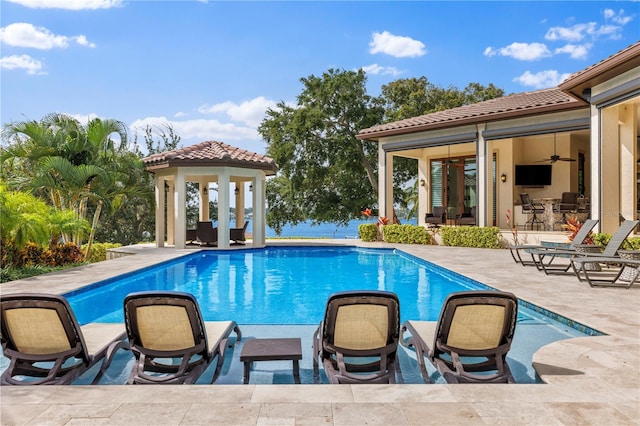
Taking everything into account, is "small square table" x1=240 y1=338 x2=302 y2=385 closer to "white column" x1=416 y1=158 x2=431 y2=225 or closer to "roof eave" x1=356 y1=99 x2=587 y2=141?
"roof eave" x1=356 y1=99 x2=587 y2=141

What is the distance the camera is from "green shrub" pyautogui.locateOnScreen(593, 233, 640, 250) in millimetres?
10289

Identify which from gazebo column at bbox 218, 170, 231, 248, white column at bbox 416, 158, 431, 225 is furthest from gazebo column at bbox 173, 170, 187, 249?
white column at bbox 416, 158, 431, 225

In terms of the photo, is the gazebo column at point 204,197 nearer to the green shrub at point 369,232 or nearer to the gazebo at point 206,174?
the gazebo at point 206,174

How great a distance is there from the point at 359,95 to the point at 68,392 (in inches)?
988

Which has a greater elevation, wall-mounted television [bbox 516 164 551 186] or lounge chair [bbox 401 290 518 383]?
wall-mounted television [bbox 516 164 551 186]

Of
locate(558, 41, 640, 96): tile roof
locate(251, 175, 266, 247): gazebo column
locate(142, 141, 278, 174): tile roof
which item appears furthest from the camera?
locate(251, 175, 266, 247): gazebo column

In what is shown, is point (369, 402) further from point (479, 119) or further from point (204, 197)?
point (204, 197)

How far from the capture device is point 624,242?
10.5m

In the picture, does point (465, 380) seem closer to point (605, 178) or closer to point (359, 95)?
point (605, 178)

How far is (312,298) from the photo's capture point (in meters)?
8.30

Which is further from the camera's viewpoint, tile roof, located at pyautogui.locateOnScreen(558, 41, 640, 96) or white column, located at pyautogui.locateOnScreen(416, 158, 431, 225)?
white column, located at pyautogui.locateOnScreen(416, 158, 431, 225)

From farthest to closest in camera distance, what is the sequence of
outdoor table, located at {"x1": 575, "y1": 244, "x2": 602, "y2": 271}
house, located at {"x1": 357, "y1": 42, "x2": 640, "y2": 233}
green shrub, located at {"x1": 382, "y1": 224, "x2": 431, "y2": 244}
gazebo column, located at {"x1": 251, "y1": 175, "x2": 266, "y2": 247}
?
gazebo column, located at {"x1": 251, "y1": 175, "x2": 266, "y2": 247}, green shrub, located at {"x1": 382, "y1": 224, "x2": 431, "y2": 244}, house, located at {"x1": 357, "y1": 42, "x2": 640, "y2": 233}, outdoor table, located at {"x1": 575, "y1": 244, "x2": 602, "y2": 271}

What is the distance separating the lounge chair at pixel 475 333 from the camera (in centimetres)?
363

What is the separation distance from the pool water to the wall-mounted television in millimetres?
6316
